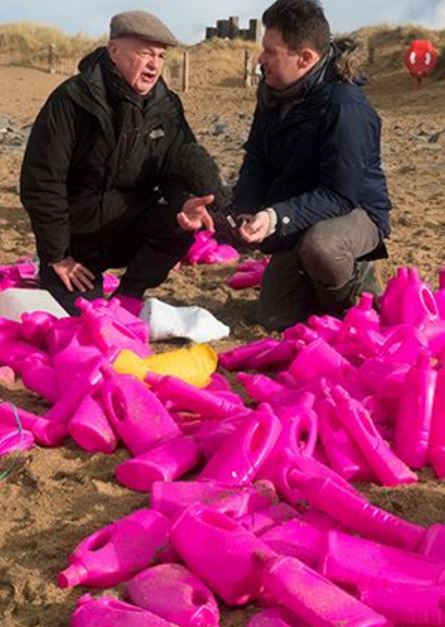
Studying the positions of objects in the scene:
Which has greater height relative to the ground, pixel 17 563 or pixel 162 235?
pixel 162 235

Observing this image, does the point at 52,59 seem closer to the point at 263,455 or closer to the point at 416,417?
the point at 416,417

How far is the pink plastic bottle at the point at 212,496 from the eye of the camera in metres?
2.73

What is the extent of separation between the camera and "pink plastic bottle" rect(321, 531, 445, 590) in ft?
7.82

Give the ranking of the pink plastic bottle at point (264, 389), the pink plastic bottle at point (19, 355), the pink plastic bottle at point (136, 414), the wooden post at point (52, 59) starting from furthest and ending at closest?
the wooden post at point (52, 59)
the pink plastic bottle at point (19, 355)
the pink plastic bottle at point (264, 389)
the pink plastic bottle at point (136, 414)

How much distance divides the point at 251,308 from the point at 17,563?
278 cm

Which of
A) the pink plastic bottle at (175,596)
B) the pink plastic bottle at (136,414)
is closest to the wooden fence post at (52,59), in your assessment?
the pink plastic bottle at (136,414)

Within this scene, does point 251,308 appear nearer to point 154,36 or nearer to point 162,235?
point 162,235

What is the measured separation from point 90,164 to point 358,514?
2.52 m

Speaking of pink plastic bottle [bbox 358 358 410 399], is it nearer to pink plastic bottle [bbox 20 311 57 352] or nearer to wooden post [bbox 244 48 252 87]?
pink plastic bottle [bbox 20 311 57 352]

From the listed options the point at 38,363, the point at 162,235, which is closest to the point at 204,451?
the point at 38,363

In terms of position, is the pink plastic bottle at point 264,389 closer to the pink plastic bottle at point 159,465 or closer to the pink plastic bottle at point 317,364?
the pink plastic bottle at point 317,364

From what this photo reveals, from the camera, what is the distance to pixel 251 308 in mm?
5258

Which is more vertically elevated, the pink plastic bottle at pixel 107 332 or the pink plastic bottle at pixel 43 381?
the pink plastic bottle at pixel 107 332

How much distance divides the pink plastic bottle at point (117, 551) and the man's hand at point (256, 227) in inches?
67.0
